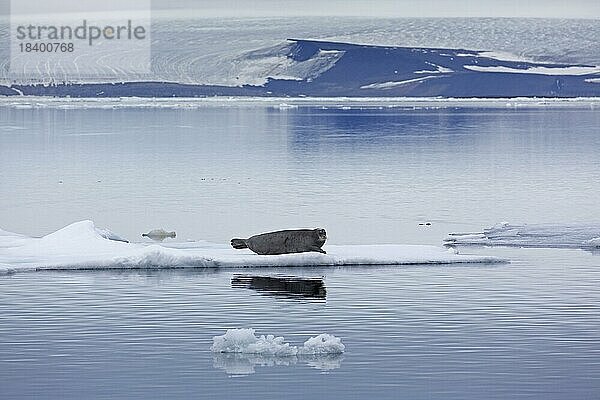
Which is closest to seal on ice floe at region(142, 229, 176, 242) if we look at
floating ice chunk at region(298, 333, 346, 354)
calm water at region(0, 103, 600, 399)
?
calm water at region(0, 103, 600, 399)

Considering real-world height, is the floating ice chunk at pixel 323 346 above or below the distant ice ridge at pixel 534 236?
below

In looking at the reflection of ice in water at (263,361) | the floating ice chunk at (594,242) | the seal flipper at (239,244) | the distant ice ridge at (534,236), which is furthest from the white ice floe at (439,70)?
the reflection of ice in water at (263,361)

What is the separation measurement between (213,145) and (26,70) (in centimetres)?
11378

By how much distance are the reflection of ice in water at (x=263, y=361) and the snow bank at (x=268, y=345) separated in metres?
0.04

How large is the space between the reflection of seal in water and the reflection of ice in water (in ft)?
20.4

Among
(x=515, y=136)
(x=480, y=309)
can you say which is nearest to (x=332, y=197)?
(x=480, y=309)

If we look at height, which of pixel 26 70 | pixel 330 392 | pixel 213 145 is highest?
pixel 26 70

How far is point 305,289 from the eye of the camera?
16297mm

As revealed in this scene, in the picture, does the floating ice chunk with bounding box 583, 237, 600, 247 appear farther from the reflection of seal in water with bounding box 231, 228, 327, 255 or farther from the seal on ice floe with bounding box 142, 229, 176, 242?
the seal on ice floe with bounding box 142, 229, 176, 242

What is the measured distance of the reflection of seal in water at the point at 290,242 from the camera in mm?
18531

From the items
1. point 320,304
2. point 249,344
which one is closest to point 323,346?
point 249,344

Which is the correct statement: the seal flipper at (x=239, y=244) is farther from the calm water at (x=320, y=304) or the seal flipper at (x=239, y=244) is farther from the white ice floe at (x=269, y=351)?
the white ice floe at (x=269, y=351)

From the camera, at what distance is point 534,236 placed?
22.2 metres

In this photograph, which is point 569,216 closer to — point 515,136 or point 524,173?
point 524,173
